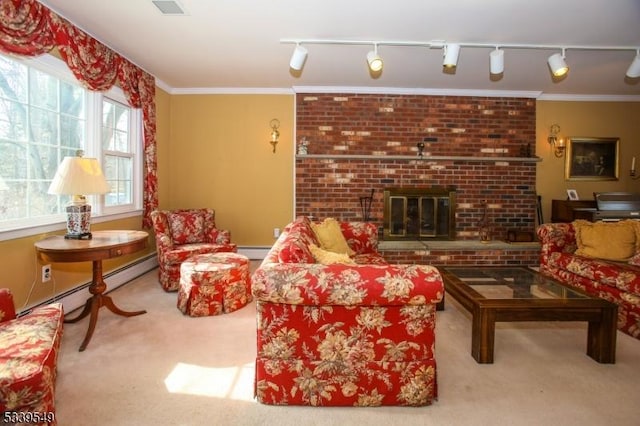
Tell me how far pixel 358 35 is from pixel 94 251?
2772mm

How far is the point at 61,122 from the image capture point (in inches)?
128

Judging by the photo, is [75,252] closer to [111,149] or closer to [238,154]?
[111,149]

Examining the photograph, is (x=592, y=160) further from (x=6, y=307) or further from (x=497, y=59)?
(x=6, y=307)

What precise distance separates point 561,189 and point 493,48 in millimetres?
2962

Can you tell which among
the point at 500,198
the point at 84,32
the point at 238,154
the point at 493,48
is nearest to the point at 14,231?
the point at 84,32

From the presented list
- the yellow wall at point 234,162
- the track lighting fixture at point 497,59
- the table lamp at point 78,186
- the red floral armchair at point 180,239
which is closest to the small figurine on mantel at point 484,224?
the track lighting fixture at point 497,59

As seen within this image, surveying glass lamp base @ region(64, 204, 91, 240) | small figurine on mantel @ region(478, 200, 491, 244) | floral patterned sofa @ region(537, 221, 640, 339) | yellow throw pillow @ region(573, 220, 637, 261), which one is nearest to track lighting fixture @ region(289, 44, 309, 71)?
glass lamp base @ region(64, 204, 91, 240)

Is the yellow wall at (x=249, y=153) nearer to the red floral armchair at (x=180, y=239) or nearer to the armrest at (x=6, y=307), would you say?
the red floral armchair at (x=180, y=239)

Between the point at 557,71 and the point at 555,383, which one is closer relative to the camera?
the point at 555,383

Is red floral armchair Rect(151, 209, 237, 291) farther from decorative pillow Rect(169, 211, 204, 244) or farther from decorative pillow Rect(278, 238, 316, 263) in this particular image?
decorative pillow Rect(278, 238, 316, 263)

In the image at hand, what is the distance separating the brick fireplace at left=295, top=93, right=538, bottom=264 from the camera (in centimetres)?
520

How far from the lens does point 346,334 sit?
1846 millimetres

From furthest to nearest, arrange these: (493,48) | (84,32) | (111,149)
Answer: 1. (111,149)
2. (493,48)
3. (84,32)

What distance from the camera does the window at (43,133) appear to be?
2.71m
